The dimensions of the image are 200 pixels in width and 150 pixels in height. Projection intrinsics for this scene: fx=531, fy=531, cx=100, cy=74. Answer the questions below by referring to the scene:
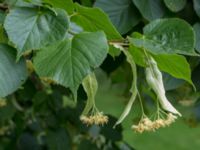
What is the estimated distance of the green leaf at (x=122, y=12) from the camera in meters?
1.61

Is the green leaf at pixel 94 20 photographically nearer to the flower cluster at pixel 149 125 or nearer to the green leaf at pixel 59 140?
the flower cluster at pixel 149 125

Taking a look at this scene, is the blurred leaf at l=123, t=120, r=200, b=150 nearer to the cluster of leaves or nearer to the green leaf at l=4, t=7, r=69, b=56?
the cluster of leaves

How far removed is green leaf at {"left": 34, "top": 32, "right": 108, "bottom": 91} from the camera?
1.10 metres

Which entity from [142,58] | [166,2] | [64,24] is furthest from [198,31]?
[64,24]

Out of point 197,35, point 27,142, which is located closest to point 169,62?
point 197,35

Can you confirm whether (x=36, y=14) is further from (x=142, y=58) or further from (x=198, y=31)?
(x=198, y=31)

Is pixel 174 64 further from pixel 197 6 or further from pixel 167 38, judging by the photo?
pixel 197 6

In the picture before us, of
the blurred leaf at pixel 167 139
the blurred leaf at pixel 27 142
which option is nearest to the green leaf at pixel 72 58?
the blurred leaf at pixel 27 142

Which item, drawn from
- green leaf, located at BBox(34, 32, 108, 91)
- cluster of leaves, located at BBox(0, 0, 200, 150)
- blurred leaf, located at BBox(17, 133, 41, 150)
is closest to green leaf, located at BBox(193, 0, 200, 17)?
cluster of leaves, located at BBox(0, 0, 200, 150)

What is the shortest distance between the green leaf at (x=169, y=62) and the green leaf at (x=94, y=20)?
0.06 metres

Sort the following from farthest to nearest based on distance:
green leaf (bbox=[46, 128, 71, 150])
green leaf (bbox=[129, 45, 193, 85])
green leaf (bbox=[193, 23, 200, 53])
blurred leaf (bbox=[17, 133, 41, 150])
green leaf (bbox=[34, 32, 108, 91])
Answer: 1. blurred leaf (bbox=[17, 133, 41, 150])
2. green leaf (bbox=[46, 128, 71, 150])
3. green leaf (bbox=[193, 23, 200, 53])
4. green leaf (bbox=[129, 45, 193, 85])
5. green leaf (bbox=[34, 32, 108, 91])

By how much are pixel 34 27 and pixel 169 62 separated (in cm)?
32

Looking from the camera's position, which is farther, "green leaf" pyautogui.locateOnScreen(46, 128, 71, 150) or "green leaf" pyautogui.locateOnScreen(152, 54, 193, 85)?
"green leaf" pyautogui.locateOnScreen(46, 128, 71, 150)

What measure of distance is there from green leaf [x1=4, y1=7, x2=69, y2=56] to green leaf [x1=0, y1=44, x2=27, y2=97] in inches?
3.0
